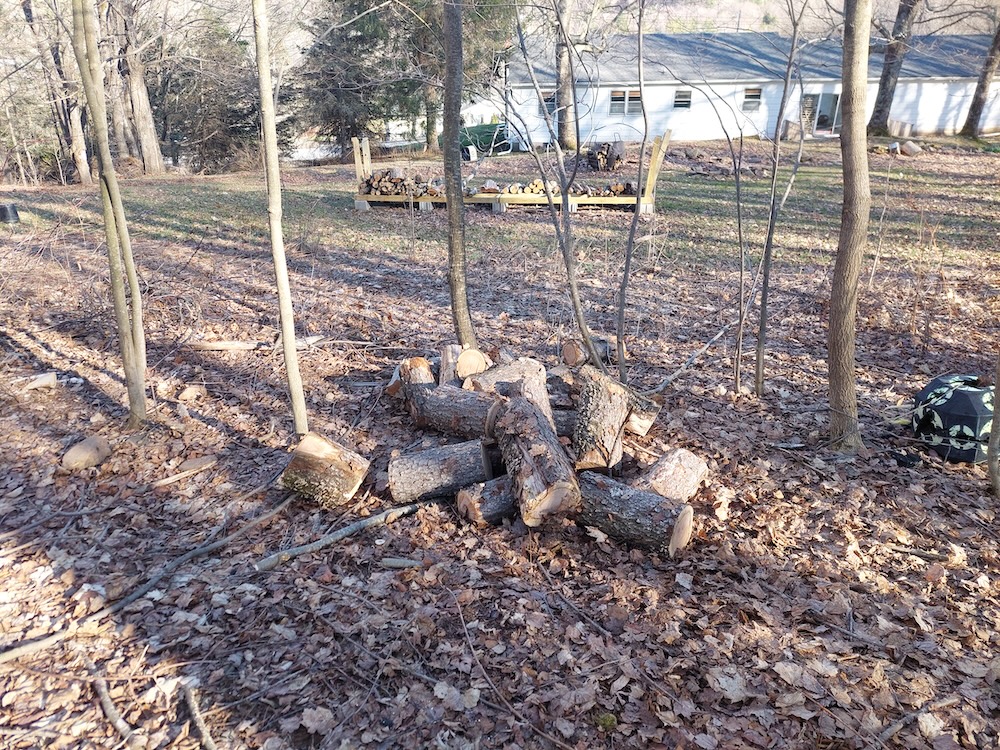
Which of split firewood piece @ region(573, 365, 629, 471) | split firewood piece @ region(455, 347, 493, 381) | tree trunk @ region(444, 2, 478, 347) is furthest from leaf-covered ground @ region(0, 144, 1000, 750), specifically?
tree trunk @ region(444, 2, 478, 347)

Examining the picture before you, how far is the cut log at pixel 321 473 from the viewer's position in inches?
151

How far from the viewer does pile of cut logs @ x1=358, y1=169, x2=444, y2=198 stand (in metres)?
13.3

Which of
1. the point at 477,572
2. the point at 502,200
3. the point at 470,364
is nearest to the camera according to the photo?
the point at 477,572

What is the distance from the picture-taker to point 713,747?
7.91ft

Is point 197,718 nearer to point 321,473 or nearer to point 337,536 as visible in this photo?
point 337,536

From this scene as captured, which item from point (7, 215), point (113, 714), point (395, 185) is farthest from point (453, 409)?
point (7, 215)

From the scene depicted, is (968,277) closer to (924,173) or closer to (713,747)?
(713,747)

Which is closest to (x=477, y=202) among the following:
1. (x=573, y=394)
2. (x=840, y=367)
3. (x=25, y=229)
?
(x=25, y=229)

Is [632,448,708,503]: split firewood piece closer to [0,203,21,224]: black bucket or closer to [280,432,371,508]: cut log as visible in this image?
[280,432,371,508]: cut log

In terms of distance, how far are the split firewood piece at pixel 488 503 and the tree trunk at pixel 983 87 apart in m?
25.2

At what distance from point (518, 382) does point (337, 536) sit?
1576mm

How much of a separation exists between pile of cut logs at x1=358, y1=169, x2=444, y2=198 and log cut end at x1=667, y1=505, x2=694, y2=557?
36.1 feet

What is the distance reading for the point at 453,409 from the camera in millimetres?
4441

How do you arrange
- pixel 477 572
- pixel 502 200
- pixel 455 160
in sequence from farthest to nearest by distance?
pixel 502 200, pixel 455 160, pixel 477 572
